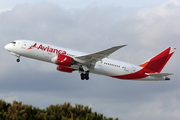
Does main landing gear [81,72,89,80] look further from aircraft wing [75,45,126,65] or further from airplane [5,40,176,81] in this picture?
aircraft wing [75,45,126,65]

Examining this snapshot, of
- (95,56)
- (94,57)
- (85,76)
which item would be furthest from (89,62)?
(85,76)

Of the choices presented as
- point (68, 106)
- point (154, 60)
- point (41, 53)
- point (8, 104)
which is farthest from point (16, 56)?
point (154, 60)

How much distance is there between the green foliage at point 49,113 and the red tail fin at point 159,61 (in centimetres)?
1950

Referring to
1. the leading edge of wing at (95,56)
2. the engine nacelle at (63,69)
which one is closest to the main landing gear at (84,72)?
the leading edge of wing at (95,56)

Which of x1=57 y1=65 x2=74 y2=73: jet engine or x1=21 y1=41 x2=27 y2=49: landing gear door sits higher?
x1=21 y1=41 x2=27 y2=49: landing gear door

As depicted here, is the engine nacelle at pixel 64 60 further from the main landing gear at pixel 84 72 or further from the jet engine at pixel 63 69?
the jet engine at pixel 63 69

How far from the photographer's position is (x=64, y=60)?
230 ft

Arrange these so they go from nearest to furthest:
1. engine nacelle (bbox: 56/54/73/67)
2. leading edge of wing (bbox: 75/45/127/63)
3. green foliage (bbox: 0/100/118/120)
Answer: green foliage (bbox: 0/100/118/120), leading edge of wing (bbox: 75/45/127/63), engine nacelle (bbox: 56/54/73/67)

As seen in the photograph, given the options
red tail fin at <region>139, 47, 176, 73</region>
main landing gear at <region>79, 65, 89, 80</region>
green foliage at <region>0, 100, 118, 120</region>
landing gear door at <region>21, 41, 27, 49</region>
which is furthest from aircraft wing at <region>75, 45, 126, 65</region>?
green foliage at <region>0, 100, 118, 120</region>

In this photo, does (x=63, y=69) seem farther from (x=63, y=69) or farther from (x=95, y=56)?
(x=95, y=56)

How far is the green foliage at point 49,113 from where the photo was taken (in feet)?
191

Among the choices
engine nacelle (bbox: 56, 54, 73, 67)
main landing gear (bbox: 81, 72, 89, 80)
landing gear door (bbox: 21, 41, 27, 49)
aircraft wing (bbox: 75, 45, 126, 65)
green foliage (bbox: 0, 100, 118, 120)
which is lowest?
green foliage (bbox: 0, 100, 118, 120)

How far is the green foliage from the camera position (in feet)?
191

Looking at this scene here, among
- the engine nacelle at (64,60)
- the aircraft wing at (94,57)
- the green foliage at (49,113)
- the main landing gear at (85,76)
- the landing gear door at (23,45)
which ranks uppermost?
the landing gear door at (23,45)
